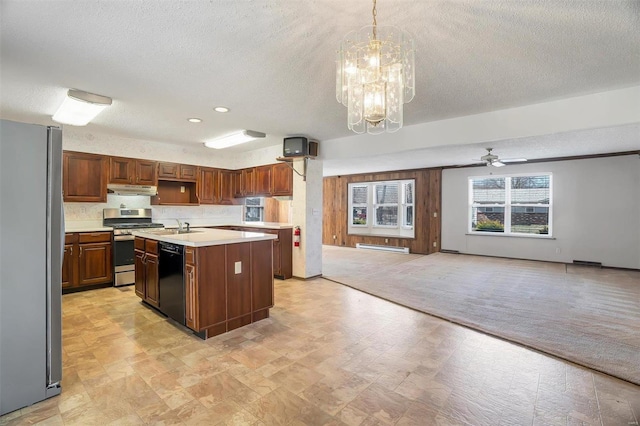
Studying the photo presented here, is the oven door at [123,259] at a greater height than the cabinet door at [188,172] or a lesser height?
lesser

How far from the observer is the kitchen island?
2.90 meters

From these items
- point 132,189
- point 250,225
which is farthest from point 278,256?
point 132,189

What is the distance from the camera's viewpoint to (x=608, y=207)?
626 cm

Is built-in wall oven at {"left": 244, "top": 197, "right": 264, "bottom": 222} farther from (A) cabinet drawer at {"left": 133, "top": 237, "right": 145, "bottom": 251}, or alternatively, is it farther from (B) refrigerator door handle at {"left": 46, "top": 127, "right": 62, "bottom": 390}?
(B) refrigerator door handle at {"left": 46, "top": 127, "right": 62, "bottom": 390}

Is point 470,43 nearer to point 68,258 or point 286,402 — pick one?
point 286,402

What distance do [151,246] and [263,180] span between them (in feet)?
9.18

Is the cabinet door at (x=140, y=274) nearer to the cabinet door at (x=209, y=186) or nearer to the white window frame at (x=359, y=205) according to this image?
the cabinet door at (x=209, y=186)

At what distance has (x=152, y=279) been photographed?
3572mm

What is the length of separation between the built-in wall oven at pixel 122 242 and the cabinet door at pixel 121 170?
1.72 feet

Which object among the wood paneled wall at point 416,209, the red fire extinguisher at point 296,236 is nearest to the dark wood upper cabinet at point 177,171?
the red fire extinguisher at point 296,236

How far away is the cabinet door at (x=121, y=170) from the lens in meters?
5.03

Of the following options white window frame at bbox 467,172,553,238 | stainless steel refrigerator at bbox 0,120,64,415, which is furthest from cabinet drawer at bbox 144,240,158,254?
white window frame at bbox 467,172,553,238

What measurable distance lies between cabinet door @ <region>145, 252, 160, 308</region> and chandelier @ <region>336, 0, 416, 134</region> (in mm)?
2860

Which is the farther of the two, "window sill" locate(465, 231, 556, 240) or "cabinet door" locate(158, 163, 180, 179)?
"window sill" locate(465, 231, 556, 240)
